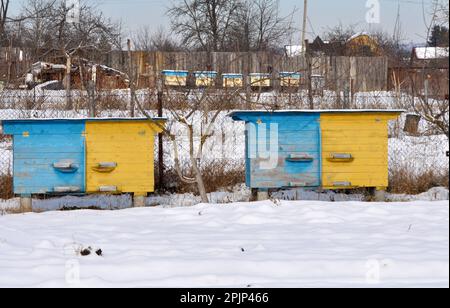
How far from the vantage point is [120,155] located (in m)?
8.37

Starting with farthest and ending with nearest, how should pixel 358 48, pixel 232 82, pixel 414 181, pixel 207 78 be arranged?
pixel 358 48
pixel 232 82
pixel 207 78
pixel 414 181

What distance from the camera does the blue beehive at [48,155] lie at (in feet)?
27.0

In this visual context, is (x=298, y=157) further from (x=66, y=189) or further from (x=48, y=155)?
(x=48, y=155)

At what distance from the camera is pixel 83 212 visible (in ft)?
26.0

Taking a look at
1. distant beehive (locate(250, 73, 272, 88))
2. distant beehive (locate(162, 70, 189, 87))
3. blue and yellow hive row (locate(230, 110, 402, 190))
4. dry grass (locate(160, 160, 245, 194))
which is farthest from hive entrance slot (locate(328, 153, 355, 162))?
distant beehive (locate(162, 70, 189, 87))

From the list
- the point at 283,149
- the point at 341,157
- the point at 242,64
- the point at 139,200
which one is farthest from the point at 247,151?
the point at 242,64

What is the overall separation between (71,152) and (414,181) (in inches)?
194

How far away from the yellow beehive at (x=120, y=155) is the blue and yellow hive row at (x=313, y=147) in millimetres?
1199

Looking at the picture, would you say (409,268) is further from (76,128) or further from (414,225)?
(76,128)

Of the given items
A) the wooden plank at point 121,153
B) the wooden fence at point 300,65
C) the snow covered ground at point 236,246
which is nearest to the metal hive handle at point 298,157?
the snow covered ground at point 236,246

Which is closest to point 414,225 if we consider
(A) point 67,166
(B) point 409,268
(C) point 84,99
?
(B) point 409,268

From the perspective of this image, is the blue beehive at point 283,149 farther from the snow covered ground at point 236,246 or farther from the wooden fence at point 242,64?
the wooden fence at point 242,64

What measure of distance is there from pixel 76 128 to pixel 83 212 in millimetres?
1098
